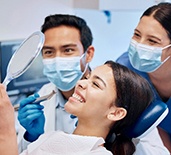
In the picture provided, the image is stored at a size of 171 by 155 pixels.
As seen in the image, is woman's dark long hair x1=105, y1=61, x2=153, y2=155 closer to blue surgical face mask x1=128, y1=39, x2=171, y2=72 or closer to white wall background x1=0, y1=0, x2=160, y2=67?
blue surgical face mask x1=128, y1=39, x2=171, y2=72

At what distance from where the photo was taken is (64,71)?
6.06ft

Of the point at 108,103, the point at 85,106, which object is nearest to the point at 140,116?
the point at 108,103

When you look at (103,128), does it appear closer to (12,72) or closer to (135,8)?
(12,72)

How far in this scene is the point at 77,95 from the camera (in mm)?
1419

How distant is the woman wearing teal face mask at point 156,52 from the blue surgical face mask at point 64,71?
0.37 m

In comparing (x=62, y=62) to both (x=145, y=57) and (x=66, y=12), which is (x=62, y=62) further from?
(x=66, y=12)

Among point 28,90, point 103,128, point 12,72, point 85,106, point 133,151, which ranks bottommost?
point 28,90

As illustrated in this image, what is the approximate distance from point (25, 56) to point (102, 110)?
44cm

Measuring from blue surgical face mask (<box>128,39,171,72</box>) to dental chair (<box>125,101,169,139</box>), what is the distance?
46 centimetres

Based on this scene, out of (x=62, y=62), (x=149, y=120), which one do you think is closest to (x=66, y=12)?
(x=62, y=62)

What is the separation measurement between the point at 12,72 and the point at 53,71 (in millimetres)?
560

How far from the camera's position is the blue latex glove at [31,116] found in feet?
4.95

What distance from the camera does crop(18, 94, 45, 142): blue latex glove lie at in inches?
59.4

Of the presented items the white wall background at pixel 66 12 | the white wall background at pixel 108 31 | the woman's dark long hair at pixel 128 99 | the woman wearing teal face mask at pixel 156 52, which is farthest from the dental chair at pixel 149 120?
the white wall background at pixel 108 31
